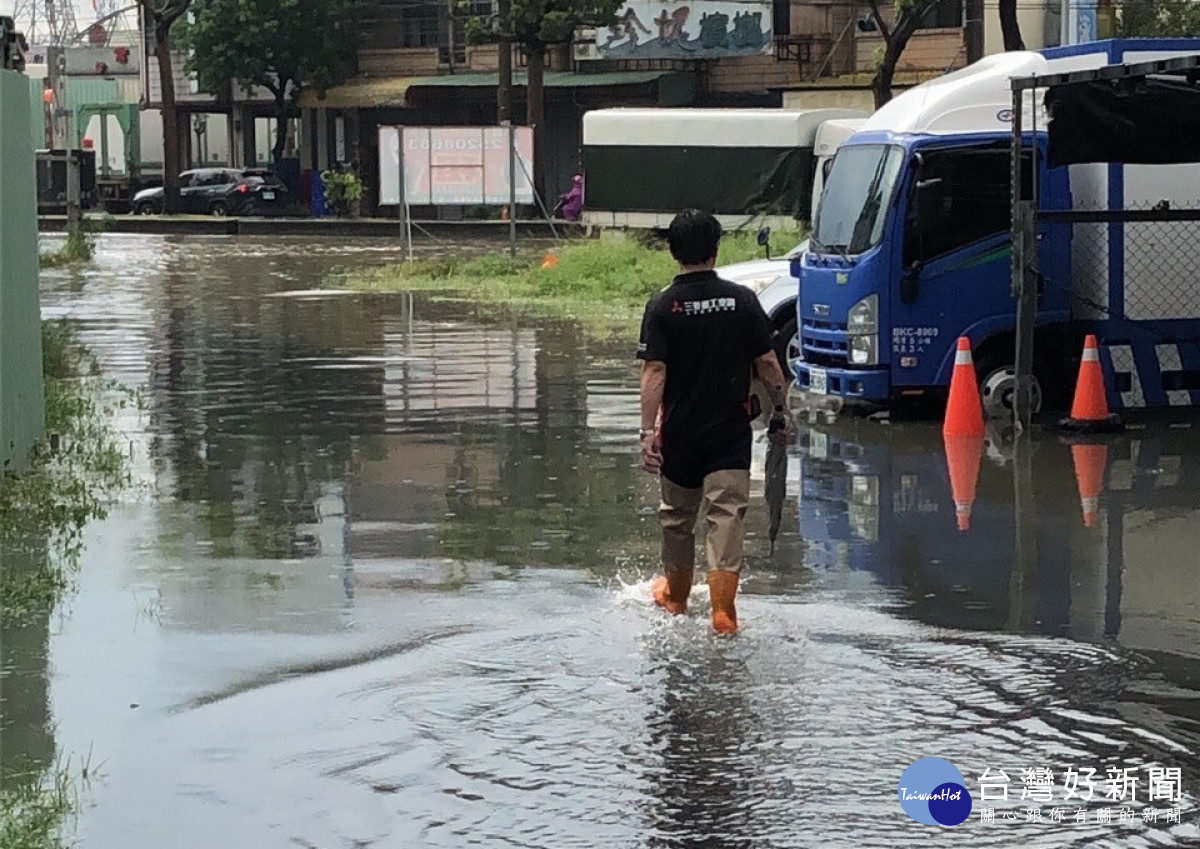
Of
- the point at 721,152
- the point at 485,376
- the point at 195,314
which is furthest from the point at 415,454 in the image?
the point at 721,152

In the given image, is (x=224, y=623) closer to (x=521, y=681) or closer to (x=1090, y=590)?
(x=521, y=681)

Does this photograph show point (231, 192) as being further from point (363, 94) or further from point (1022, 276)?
point (1022, 276)

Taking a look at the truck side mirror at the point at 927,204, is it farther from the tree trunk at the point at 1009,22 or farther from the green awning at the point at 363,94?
the green awning at the point at 363,94

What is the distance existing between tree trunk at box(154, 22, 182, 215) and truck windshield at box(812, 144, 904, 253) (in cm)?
4313

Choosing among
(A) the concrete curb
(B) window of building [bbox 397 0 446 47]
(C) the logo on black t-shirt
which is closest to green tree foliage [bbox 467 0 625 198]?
(A) the concrete curb

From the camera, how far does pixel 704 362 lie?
801cm

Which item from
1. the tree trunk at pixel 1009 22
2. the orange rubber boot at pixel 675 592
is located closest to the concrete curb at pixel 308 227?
the tree trunk at pixel 1009 22

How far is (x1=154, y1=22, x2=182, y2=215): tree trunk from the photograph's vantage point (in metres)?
56.3

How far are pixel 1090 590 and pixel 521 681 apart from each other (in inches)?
121

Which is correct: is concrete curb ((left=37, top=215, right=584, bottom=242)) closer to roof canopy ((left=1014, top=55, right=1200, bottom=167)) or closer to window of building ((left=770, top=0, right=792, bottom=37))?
window of building ((left=770, top=0, right=792, bottom=37))

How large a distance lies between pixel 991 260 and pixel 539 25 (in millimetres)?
36971

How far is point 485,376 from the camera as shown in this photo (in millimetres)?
18422

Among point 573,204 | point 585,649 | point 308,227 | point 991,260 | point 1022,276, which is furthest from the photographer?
point 308,227

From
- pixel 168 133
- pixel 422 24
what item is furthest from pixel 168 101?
pixel 422 24
